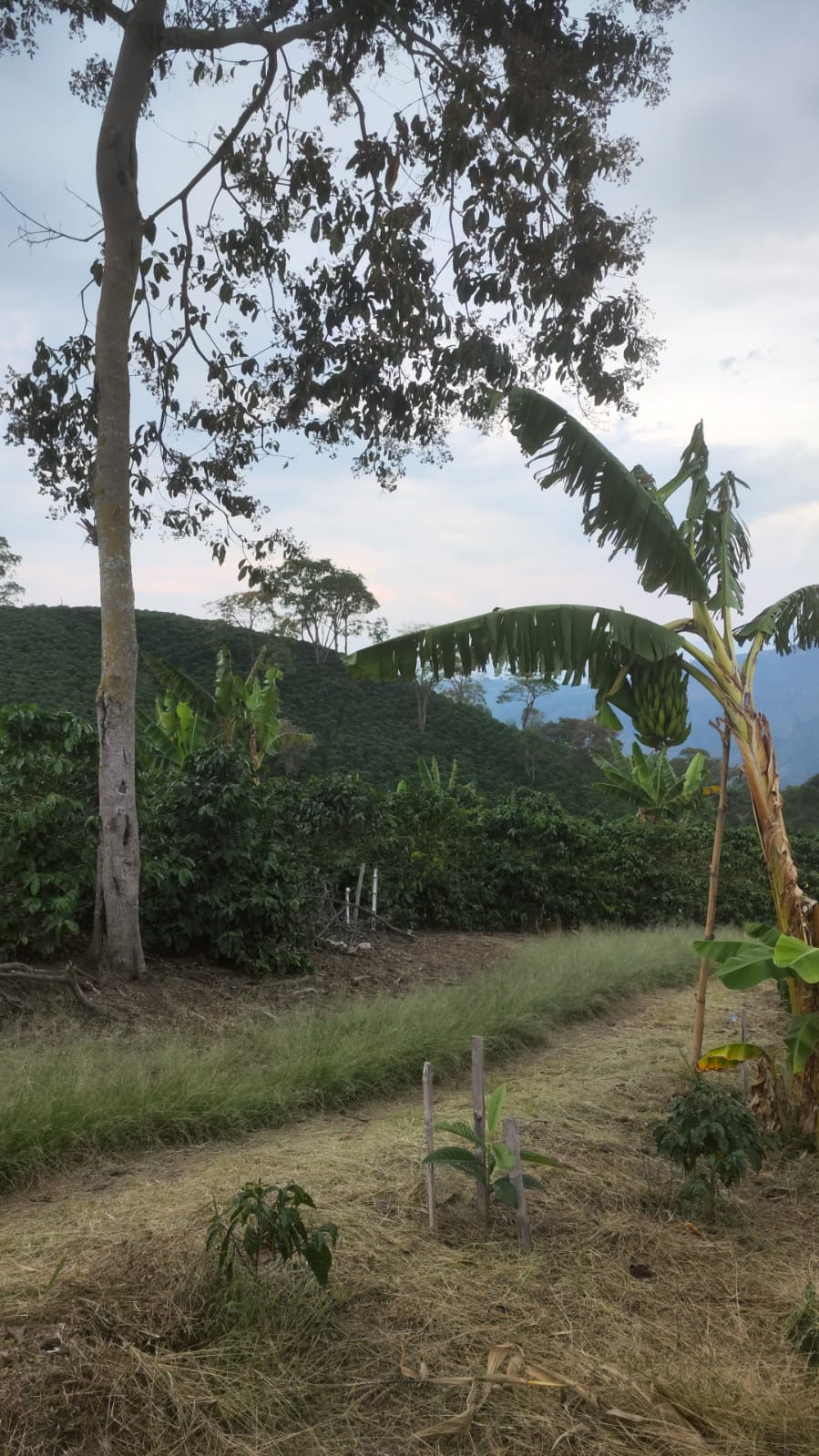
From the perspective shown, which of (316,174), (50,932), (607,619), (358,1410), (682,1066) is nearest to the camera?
(358,1410)

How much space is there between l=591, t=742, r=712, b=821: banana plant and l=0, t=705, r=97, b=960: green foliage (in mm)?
13422

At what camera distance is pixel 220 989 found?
330 inches

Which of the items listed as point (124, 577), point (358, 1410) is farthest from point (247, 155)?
point (358, 1410)

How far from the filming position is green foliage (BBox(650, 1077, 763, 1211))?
4.20m

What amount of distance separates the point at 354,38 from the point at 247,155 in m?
1.52

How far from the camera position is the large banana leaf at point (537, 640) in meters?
6.00

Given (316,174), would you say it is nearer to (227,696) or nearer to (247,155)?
(247,155)

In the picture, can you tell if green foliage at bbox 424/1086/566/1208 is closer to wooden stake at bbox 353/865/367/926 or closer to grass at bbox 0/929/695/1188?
grass at bbox 0/929/695/1188

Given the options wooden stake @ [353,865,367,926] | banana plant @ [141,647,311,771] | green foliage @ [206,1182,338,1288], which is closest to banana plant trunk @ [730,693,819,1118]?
green foliage @ [206,1182,338,1288]

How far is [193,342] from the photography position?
31.5 feet

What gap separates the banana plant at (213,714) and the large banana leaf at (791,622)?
858 cm

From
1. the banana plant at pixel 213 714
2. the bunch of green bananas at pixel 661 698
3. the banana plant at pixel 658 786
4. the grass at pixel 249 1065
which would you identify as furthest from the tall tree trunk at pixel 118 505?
the banana plant at pixel 658 786

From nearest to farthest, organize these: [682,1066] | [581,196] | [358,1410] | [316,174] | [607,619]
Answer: [358,1410] → [607,619] → [682,1066] → [581,196] → [316,174]

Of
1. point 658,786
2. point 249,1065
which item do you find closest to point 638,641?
point 249,1065
